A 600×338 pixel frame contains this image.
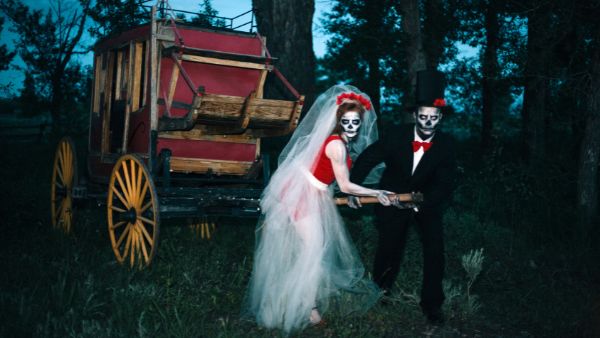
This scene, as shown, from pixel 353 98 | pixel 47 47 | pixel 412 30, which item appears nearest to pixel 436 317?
pixel 353 98

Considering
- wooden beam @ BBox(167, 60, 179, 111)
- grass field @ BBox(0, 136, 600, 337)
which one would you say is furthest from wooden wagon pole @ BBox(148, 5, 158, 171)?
grass field @ BBox(0, 136, 600, 337)

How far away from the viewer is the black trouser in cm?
518

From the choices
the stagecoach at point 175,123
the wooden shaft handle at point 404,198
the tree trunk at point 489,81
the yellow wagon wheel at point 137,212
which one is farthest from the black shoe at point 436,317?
the tree trunk at point 489,81

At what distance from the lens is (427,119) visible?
5.09 meters

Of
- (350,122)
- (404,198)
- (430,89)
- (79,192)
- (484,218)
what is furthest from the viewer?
(484,218)

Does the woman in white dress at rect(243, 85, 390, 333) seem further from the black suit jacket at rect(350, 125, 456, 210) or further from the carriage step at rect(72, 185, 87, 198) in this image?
the carriage step at rect(72, 185, 87, 198)

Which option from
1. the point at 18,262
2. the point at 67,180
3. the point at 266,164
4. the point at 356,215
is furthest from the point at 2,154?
the point at 356,215

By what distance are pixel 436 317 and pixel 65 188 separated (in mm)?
5658

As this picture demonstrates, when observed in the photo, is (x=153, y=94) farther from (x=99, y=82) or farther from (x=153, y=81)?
(x=99, y=82)

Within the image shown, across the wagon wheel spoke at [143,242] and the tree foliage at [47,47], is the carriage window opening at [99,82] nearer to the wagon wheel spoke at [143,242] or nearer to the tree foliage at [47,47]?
the wagon wheel spoke at [143,242]

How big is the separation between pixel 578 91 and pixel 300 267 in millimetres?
6384

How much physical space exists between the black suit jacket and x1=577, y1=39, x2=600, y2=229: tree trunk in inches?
169

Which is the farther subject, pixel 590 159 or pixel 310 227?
pixel 590 159

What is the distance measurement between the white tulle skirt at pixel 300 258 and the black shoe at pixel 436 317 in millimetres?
660
